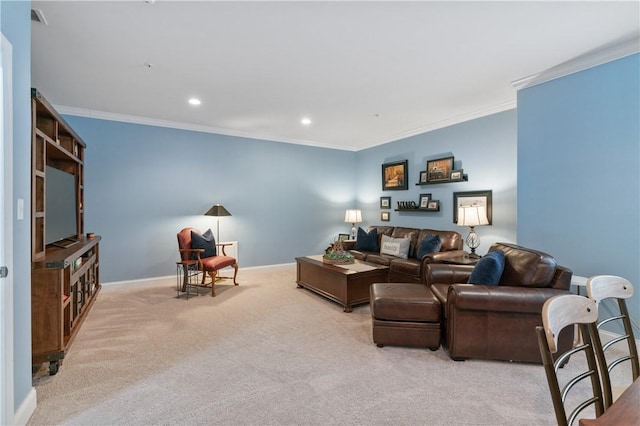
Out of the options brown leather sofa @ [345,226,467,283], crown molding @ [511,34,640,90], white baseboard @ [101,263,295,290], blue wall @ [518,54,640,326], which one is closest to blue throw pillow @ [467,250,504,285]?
blue wall @ [518,54,640,326]

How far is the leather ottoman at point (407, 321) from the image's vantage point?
2.67 meters

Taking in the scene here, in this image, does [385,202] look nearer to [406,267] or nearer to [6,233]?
[406,267]

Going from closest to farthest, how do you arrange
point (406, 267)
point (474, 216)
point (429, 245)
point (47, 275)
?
point (47, 275)
point (474, 216)
point (406, 267)
point (429, 245)

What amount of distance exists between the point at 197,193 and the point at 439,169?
13.6 ft

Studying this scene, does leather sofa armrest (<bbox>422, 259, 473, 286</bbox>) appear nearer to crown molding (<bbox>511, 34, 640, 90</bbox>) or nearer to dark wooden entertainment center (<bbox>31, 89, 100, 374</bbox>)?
crown molding (<bbox>511, 34, 640, 90</bbox>)

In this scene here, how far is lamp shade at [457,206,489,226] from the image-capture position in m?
4.09

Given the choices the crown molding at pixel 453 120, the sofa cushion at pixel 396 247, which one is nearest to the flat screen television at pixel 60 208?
the sofa cushion at pixel 396 247

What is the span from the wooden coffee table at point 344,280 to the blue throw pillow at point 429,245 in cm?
70

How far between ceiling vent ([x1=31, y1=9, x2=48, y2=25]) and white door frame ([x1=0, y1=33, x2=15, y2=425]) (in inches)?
32.6

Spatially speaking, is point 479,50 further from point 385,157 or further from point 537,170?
point 385,157

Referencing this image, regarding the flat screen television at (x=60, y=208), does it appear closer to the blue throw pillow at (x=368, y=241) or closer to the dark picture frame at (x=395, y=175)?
the blue throw pillow at (x=368, y=241)

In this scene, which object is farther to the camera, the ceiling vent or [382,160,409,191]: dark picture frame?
[382,160,409,191]: dark picture frame

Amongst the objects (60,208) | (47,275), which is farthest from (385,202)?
(47,275)

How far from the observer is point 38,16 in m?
2.24
